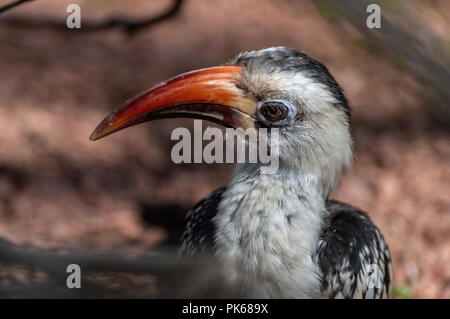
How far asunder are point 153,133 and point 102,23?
126cm

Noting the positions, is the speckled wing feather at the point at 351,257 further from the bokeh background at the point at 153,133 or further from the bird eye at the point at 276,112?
the bokeh background at the point at 153,133

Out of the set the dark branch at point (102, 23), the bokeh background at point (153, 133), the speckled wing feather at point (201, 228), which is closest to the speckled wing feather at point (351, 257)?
the speckled wing feather at point (201, 228)

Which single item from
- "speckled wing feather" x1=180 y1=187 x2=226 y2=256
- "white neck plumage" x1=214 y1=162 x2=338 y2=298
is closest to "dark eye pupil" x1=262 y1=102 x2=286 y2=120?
"white neck plumage" x1=214 y1=162 x2=338 y2=298

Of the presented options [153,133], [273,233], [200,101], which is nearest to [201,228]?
[273,233]

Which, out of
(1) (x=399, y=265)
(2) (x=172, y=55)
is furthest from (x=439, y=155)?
(2) (x=172, y=55)

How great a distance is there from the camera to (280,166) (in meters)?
2.73

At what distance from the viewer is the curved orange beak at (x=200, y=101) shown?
2.70 m

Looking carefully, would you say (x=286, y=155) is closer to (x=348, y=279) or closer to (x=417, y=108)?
(x=348, y=279)

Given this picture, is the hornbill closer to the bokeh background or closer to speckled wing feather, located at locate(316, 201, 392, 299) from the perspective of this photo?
speckled wing feather, located at locate(316, 201, 392, 299)

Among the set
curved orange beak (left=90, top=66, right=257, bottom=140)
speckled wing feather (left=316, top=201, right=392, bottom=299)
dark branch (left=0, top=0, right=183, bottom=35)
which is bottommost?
speckled wing feather (left=316, top=201, right=392, bottom=299)

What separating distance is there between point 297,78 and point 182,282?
1180 mm

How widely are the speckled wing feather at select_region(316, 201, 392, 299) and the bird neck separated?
8 centimetres

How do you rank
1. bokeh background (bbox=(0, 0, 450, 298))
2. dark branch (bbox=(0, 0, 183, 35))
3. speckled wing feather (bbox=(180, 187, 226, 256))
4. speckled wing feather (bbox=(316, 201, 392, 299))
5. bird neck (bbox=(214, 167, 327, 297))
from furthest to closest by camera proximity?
dark branch (bbox=(0, 0, 183, 35)) < bokeh background (bbox=(0, 0, 450, 298)) < speckled wing feather (bbox=(180, 187, 226, 256)) < speckled wing feather (bbox=(316, 201, 392, 299)) < bird neck (bbox=(214, 167, 327, 297))

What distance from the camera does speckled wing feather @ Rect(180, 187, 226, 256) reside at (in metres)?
2.97
